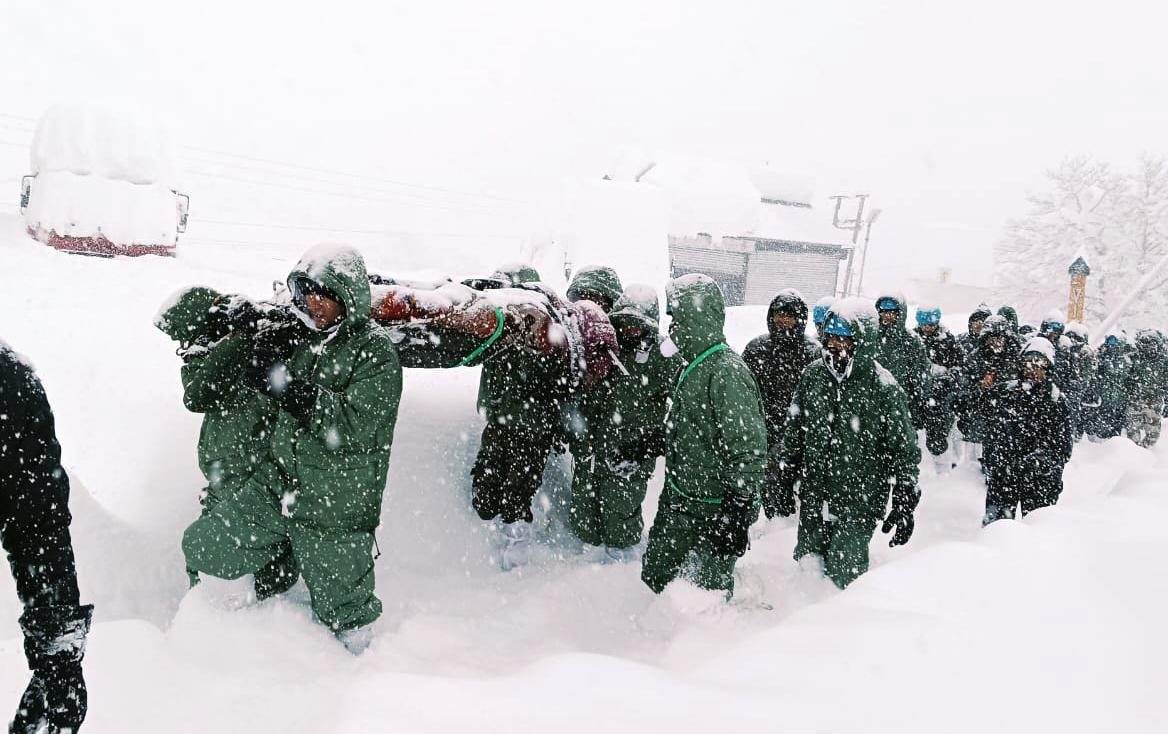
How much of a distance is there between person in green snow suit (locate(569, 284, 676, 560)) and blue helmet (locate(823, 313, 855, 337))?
104cm

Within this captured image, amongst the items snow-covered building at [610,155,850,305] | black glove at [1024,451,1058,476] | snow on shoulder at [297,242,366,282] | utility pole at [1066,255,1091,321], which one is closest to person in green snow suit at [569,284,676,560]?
snow on shoulder at [297,242,366,282]

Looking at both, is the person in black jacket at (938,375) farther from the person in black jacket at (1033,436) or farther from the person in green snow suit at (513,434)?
the person in green snow suit at (513,434)

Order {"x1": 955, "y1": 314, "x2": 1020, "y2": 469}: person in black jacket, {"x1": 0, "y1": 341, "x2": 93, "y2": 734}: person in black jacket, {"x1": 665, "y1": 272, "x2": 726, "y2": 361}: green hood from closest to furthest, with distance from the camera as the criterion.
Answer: {"x1": 0, "y1": 341, "x2": 93, "y2": 734}: person in black jacket
{"x1": 665, "y1": 272, "x2": 726, "y2": 361}: green hood
{"x1": 955, "y1": 314, "x2": 1020, "y2": 469}: person in black jacket

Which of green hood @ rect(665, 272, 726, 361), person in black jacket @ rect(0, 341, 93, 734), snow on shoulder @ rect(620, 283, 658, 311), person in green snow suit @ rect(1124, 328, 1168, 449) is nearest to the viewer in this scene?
person in black jacket @ rect(0, 341, 93, 734)

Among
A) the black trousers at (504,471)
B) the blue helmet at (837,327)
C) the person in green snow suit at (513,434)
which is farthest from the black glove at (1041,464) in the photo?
the black trousers at (504,471)

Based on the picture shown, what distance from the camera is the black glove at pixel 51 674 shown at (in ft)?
5.56

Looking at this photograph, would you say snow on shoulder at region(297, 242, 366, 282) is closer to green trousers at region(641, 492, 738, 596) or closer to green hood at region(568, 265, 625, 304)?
green trousers at region(641, 492, 738, 596)

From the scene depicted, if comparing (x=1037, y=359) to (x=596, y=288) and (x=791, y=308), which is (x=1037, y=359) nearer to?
(x=791, y=308)

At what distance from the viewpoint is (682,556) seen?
12.5 feet

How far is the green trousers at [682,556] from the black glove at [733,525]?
0.38 ft

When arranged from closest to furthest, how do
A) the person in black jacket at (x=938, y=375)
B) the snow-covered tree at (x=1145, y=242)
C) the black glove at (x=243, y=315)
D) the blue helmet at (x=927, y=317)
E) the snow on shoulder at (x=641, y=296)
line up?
the black glove at (x=243, y=315) < the snow on shoulder at (x=641, y=296) < the person in black jacket at (x=938, y=375) < the blue helmet at (x=927, y=317) < the snow-covered tree at (x=1145, y=242)

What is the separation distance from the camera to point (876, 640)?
2100 mm

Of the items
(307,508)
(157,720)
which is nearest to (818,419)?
(307,508)

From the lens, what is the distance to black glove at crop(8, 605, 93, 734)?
169 centimetres
